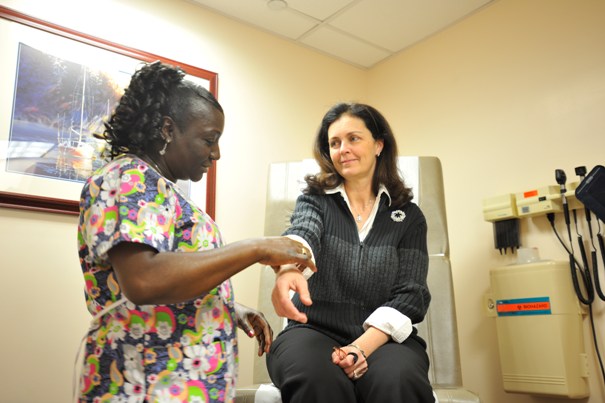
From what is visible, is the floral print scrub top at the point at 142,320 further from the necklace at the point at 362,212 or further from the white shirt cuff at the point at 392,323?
the necklace at the point at 362,212

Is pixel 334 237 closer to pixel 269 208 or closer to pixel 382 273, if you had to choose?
pixel 382 273

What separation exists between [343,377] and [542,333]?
1056 mm

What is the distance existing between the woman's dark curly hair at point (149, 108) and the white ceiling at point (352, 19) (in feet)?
4.88

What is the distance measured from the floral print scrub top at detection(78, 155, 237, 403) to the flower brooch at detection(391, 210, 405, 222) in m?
0.72

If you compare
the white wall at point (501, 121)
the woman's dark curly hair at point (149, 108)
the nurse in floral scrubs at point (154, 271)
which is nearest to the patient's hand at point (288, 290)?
the nurse in floral scrubs at point (154, 271)

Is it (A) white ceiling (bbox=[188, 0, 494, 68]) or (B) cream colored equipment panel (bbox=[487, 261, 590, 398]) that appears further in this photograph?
(A) white ceiling (bbox=[188, 0, 494, 68])

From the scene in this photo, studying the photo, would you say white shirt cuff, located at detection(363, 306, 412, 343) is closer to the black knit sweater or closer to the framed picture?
the black knit sweater

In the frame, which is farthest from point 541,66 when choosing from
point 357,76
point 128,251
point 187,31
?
point 128,251

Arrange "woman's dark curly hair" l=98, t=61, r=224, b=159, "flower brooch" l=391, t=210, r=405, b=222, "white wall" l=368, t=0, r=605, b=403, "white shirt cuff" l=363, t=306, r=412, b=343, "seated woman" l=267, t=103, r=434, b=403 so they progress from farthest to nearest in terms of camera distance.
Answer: "white wall" l=368, t=0, r=605, b=403 → "flower brooch" l=391, t=210, r=405, b=222 → "white shirt cuff" l=363, t=306, r=412, b=343 → "seated woman" l=267, t=103, r=434, b=403 → "woman's dark curly hair" l=98, t=61, r=224, b=159

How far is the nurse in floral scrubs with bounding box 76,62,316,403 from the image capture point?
82cm

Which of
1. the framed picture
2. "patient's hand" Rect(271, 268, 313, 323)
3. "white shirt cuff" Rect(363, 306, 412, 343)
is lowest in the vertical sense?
"white shirt cuff" Rect(363, 306, 412, 343)

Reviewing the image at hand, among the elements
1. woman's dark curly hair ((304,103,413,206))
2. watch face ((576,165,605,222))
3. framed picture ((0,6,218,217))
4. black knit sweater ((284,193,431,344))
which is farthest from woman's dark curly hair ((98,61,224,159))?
watch face ((576,165,605,222))

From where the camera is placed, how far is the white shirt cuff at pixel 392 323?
1254 mm

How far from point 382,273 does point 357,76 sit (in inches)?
73.8
